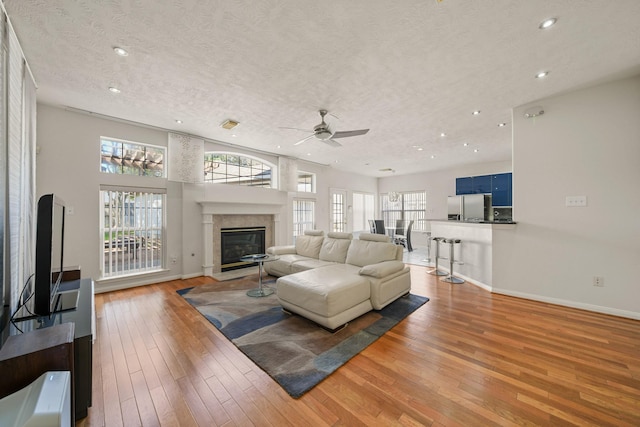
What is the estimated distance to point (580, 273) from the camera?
3061 millimetres

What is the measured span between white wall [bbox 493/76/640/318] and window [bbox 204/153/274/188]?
5043mm

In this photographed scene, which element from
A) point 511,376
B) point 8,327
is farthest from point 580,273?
point 8,327

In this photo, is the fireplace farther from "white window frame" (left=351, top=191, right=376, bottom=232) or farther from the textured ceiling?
"white window frame" (left=351, top=191, right=376, bottom=232)

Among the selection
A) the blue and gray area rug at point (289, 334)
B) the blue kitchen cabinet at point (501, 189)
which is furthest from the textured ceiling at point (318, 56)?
the blue kitchen cabinet at point (501, 189)

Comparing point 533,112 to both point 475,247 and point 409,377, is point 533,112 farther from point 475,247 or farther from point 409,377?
point 409,377

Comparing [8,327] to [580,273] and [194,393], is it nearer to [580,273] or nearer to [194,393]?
[194,393]

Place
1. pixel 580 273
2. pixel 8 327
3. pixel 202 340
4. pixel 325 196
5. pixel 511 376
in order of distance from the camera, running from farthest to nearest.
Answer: pixel 325 196, pixel 580 273, pixel 202 340, pixel 511 376, pixel 8 327

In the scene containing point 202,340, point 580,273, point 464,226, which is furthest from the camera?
point 464,226

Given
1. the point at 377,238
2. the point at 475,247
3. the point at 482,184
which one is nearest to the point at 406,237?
the point at 482,184

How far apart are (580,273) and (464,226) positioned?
5.29ft

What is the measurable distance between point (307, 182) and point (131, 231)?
14.8 ft

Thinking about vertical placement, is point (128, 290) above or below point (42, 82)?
below

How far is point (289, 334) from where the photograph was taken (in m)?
2.45

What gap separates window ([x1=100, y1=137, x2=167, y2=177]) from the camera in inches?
156
